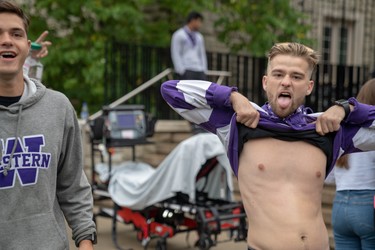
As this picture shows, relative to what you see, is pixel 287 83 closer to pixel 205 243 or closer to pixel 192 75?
pixel 205 243

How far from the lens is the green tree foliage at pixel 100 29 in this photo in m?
12.5

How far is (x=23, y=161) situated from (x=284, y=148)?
3.88ft

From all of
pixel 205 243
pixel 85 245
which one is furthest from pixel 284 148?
pixel 205 243

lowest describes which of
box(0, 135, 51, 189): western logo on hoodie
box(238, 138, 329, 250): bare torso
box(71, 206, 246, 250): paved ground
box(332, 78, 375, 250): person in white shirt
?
box(71, 206, 246, 250): paved ground

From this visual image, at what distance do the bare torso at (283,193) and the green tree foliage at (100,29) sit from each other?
9.34 meters

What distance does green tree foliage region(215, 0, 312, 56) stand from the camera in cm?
1338

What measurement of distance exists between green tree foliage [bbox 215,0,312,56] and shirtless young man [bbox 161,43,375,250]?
33.0ft

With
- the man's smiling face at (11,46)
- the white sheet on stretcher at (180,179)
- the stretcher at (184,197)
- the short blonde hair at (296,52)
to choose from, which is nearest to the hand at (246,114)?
the short blonde hair at (296,52)

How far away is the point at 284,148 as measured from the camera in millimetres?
3100

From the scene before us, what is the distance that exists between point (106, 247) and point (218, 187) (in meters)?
1.53

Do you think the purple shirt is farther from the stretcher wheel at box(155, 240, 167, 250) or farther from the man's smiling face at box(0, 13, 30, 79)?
the stretcher wheel at box(155, 240, 167, 250)

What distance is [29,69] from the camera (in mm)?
5086

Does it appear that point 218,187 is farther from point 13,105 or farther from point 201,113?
point 13,105

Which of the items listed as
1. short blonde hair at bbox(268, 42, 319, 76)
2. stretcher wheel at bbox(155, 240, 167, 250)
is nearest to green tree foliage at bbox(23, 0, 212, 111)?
stretcher wheel at bbox(155, 240, 167, 250)
